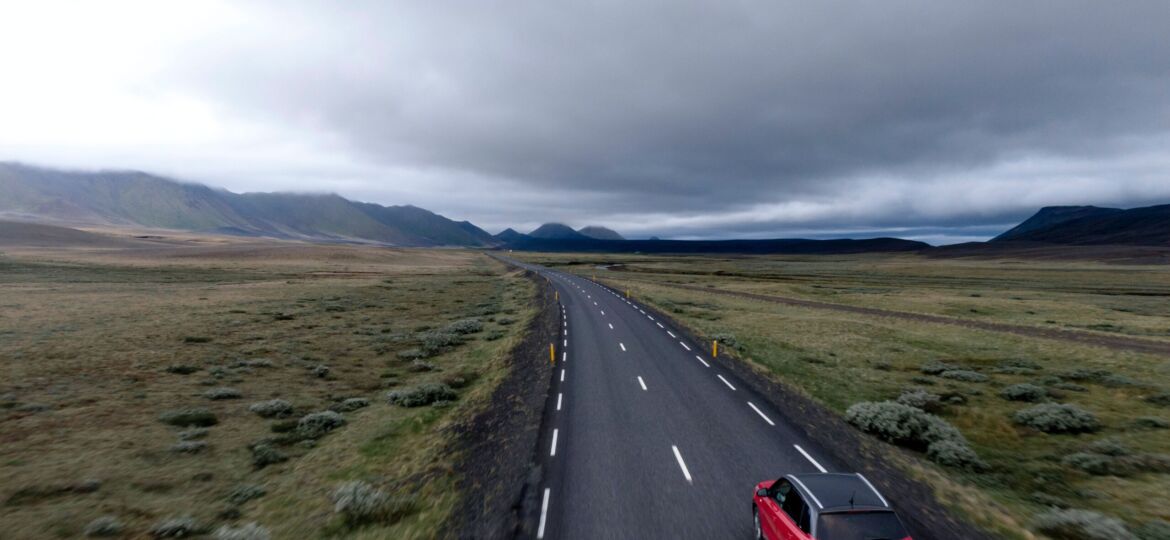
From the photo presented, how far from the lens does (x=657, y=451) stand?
46.8 ft

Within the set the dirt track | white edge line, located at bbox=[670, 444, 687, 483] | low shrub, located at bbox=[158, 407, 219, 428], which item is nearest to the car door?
white edge line, located at bbox=[670, 444, 687, 483]

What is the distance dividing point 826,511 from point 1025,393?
59.5 ft

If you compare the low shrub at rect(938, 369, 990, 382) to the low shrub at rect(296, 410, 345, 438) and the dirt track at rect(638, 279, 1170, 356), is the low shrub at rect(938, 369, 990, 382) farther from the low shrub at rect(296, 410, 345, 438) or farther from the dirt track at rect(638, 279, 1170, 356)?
the low shrub at rect(296, 410, 345, 438)

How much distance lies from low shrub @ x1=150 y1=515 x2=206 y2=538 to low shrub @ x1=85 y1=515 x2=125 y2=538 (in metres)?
0.64

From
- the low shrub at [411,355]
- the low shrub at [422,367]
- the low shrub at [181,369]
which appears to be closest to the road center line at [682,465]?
the low shrub at [422,367]

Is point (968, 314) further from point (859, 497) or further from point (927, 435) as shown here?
point (859, 497)

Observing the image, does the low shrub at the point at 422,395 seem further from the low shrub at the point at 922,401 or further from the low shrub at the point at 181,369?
the low shrub at the point at 922,401

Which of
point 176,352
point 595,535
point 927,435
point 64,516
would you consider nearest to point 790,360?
point 927,435

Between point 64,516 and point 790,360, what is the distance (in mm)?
27728

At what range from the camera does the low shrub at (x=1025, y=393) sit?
1960 cm

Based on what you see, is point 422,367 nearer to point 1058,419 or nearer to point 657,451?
point 657,451

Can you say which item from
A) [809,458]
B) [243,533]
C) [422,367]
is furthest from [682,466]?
[422,367]

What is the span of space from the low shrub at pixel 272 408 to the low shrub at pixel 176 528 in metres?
7.57

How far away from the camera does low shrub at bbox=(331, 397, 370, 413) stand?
18984 millimetres
